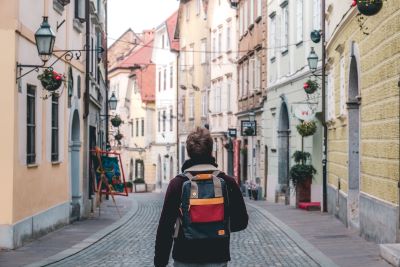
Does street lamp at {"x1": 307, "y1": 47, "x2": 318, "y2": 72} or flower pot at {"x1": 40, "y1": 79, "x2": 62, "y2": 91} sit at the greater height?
street lamp at {"x1": 307, "y1": 47, "x2": 318, "y2": 72}

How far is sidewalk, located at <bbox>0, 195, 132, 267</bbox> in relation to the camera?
14062 mm

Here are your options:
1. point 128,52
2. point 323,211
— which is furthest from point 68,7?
point 128,52

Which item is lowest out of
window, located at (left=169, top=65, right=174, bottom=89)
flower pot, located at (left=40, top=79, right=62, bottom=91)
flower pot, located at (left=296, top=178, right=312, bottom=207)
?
flower pot, located at (left=296, top=178, right=312, bottom=207)

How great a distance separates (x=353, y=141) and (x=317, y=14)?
7.61m

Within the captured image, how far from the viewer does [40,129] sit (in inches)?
708

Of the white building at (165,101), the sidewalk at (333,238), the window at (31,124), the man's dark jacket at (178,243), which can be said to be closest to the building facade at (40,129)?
the window at (31,124)

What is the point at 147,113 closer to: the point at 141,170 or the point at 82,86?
the point at 141,170

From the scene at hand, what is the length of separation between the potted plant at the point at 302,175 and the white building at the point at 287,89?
0.68ft

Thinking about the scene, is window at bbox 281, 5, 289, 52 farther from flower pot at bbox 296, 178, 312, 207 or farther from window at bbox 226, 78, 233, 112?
window at bbox 226, 78, 233, 112

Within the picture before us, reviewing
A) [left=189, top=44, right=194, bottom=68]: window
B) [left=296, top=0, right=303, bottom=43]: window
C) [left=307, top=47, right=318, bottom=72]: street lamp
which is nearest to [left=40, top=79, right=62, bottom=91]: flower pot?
[left=307, top=47, right=318, bottom=72]: street lamp

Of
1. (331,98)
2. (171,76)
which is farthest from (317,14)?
(171,76)

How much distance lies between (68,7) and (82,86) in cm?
318

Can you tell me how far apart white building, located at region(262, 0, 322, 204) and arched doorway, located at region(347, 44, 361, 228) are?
6.40m

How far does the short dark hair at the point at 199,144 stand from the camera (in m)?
6.46
